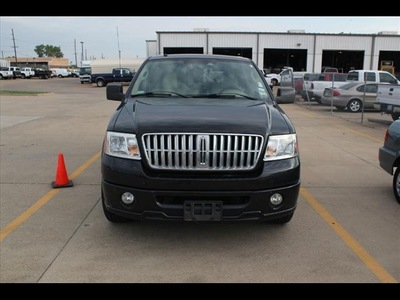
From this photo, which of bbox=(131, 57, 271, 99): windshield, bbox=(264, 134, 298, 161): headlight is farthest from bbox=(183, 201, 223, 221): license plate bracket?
bbox=(131, 57, 271, 99): windshield

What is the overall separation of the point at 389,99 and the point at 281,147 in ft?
34.6

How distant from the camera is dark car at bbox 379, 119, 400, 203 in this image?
543cm

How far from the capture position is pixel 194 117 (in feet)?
12.3

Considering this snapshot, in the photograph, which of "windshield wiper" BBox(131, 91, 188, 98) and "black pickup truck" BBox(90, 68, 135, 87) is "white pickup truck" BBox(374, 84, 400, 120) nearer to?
"windshield wiper" BBox(131, 91, 188, 98)

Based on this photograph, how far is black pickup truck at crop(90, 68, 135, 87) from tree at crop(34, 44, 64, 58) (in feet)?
430

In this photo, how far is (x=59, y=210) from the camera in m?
4.94

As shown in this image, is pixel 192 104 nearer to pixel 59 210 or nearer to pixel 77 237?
pixel 77 237

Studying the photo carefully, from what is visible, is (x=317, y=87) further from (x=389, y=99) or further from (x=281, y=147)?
(x=281, y=147)

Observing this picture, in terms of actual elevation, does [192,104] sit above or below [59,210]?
above

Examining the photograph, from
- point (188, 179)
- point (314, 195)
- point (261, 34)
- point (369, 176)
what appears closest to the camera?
point (188, 179)

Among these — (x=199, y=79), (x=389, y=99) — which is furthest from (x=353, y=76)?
(x=199, y=79)
